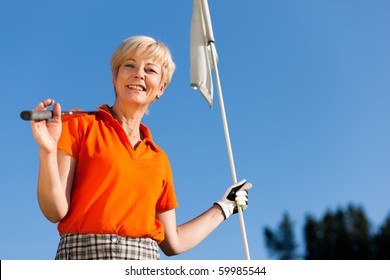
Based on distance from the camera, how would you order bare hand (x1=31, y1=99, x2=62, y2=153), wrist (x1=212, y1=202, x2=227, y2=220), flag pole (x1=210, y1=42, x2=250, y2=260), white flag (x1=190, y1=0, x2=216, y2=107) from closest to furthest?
bare hand (x1=31, y1=99, x2=62, y2=153) < flag pole (x1=210, y1=42, x2=250, y2=260) < wrist (x1=212, y1=202, x2=227, y2=220) < white flag (x1=190, y1=0, x2=216, y2=107)

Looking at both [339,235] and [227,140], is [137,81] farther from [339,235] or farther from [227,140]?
[339,235]

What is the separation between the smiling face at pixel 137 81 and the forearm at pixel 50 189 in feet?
2.28

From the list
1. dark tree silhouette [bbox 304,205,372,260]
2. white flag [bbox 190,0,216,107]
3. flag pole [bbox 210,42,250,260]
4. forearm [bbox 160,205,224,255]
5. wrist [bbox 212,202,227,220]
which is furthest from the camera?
dark tree silhouette [bbox 304,205,372,260]

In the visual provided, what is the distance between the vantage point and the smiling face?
11.9 ft

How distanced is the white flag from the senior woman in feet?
2.43

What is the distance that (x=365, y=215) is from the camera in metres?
46.8

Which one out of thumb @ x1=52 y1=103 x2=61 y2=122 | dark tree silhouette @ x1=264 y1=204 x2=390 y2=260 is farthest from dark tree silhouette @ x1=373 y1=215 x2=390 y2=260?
thumb @ x1=52 y1=103 x2=61 y2=122

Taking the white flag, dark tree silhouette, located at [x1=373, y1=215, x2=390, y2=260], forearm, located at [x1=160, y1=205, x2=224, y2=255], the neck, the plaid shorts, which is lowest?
the plaid shorts

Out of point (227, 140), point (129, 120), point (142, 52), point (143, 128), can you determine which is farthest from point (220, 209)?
point (142, 52)

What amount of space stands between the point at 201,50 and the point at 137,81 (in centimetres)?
109

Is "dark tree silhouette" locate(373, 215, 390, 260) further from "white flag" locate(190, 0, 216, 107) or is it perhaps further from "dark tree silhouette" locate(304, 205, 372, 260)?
"white flag" locate(190, 0, 216, 107)

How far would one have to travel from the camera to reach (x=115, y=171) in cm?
329
